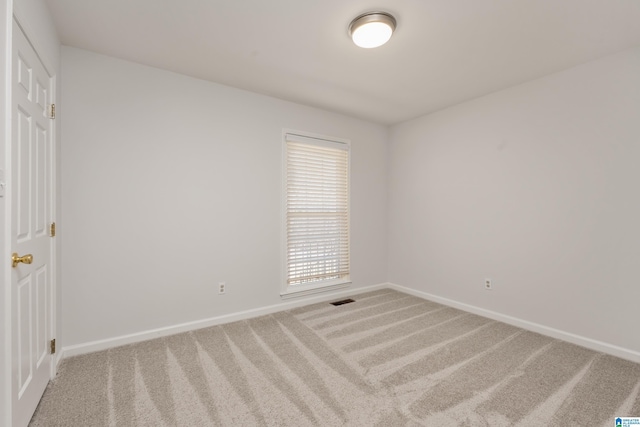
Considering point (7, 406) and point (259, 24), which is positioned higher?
point (259, 24)

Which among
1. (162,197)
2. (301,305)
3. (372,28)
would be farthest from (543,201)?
(162,197)

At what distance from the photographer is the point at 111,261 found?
2502mm

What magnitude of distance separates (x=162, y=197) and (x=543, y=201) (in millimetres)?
3831

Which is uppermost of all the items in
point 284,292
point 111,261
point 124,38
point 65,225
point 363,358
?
point 124,38

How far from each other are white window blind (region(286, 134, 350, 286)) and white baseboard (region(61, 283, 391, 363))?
0.22 metres

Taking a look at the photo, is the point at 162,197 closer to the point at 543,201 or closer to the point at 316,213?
the point at 316,213

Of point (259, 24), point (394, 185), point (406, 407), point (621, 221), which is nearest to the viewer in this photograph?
point (406, 407)

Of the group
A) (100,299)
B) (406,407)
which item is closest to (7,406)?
(100,299)

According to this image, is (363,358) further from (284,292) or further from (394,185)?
(394,185)

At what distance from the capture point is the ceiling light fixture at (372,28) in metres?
1.95

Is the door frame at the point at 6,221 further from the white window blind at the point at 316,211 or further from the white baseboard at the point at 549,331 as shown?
the white baseboard at the point at 549,331

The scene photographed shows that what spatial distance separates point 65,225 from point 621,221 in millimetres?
4725

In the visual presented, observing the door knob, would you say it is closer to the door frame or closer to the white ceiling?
the door frame

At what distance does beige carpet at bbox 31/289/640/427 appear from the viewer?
65.6 inches
